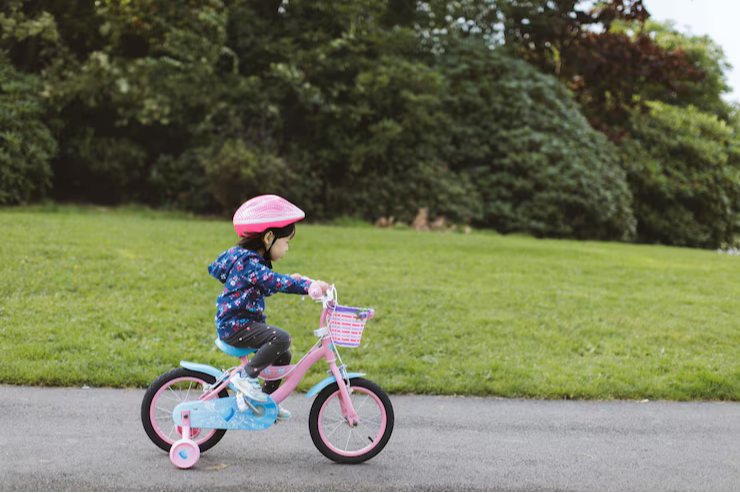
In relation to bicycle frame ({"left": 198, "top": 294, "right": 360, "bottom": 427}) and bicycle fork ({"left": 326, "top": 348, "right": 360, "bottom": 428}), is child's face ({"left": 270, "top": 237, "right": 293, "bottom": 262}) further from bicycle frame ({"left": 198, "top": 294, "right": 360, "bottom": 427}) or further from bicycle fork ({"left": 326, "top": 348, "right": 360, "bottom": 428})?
bicycle fork ({"left": 326, "top": 348, "right": 360, "bottom": 428})

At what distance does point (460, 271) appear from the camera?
36.4ft

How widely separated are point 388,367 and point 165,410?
8.71 ft

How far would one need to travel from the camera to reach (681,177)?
20266 mm

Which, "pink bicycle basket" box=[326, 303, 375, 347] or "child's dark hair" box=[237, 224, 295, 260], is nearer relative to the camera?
"pink bicycle basket" box=[326, 303, 375, 347]

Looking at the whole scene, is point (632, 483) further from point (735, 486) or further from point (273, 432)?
point (273, 432)

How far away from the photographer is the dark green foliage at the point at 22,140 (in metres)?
15.2

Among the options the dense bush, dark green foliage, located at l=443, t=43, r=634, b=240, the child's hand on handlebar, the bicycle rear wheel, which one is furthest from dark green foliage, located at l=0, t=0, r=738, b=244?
the child's hand on handlebar

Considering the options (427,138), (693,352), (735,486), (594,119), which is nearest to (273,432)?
(735,486)

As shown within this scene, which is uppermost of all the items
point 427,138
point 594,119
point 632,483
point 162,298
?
point 594,119

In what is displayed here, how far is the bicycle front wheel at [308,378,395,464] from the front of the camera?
13.9ft

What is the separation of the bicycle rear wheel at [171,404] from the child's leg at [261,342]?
338 millimetres

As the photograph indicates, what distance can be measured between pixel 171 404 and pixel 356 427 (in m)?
1.11

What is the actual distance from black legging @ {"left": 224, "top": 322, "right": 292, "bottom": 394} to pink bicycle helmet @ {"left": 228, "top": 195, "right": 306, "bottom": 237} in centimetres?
54

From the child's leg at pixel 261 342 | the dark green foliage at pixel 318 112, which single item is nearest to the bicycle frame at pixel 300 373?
the child's leg at pixel 261 342
